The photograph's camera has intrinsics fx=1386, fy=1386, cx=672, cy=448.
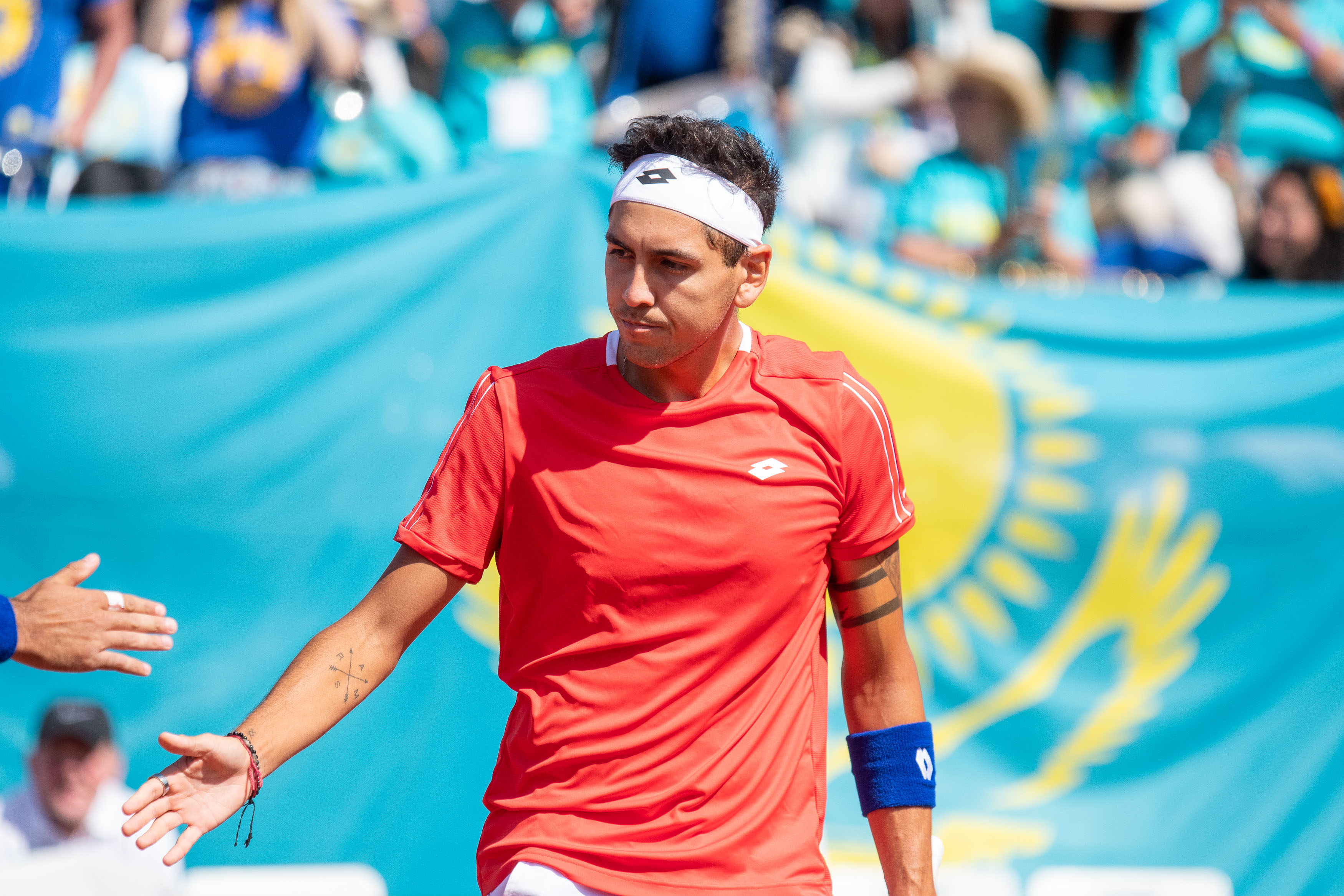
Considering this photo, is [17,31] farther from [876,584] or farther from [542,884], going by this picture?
[542,884]

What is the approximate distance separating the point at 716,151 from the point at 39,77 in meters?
4.84

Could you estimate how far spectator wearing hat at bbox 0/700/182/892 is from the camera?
5.11 meters

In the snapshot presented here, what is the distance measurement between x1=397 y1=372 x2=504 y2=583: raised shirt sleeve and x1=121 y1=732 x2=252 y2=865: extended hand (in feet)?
1.74

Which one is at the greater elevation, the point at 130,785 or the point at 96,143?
the point at 96,143

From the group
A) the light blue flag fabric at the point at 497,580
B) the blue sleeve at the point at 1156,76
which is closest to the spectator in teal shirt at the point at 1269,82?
the blue sleeve at the point at 1156,76

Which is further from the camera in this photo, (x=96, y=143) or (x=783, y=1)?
(x=783, y=1)

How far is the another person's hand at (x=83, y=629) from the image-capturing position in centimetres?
294

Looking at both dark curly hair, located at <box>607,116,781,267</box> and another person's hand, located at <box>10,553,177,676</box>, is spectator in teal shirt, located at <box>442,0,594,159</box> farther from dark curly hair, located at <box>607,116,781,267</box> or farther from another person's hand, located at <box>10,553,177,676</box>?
another person's hand, located at <box>10,553,177,676</box>

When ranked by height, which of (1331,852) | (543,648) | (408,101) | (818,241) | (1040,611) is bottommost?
(1331,852)

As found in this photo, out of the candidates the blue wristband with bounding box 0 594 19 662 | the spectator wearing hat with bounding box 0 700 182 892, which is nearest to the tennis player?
the blue wristband with bounding box 0 594 19 662

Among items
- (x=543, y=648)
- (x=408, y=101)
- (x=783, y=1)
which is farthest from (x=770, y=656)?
(x=783, y=1)

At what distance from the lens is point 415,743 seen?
5156mm

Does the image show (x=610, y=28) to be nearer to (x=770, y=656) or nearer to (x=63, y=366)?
(x=63, y=366)

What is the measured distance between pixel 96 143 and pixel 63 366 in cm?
168
